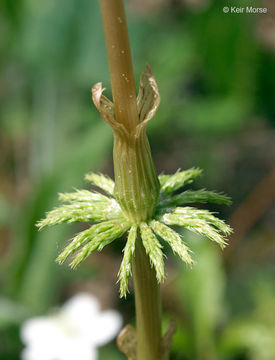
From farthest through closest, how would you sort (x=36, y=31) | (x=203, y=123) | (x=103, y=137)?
(x=36, y=31), (x=203, y=123), (x=103, y=137)

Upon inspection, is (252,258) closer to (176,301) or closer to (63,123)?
(176,301)

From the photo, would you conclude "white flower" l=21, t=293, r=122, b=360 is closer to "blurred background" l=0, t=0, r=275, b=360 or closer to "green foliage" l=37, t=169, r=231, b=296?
"blurred background" l=0, t=0, r=275, b=360

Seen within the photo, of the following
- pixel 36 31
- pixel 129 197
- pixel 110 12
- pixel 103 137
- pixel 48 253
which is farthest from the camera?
pixel 36 31

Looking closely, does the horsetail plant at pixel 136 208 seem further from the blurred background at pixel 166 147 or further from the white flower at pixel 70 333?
the blurred background at pixel 166 147

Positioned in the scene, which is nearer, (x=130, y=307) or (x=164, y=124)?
(x=130, y=307)

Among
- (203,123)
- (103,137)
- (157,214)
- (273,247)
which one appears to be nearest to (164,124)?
(203,123)

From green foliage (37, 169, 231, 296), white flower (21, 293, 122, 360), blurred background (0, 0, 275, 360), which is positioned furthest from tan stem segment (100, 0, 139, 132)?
blurred background (0, 0, 275, 360)

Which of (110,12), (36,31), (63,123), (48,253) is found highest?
(36,31)
